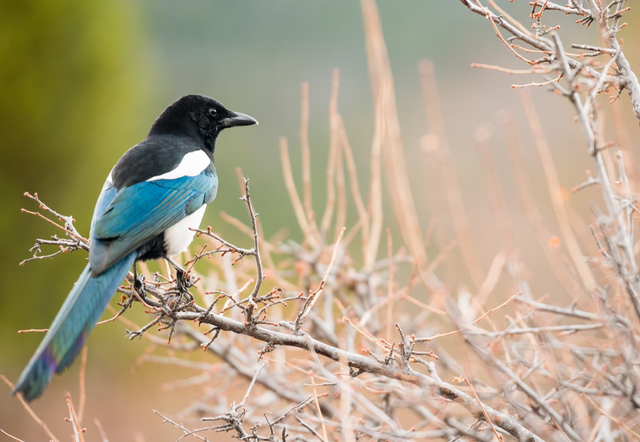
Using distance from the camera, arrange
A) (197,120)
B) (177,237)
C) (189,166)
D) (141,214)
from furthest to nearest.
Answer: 1. (197,120)
2. (189,166)
3. (177,237)
4. (141,214)

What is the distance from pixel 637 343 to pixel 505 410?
0.47 metres

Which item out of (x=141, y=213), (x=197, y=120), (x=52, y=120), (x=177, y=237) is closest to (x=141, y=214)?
(x=141, y=213)

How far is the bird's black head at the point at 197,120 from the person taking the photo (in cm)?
296

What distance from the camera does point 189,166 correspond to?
102 inches

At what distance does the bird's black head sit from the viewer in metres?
2.96

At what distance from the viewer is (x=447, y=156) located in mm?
2172

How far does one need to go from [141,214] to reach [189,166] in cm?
43

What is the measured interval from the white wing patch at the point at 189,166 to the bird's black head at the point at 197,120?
217mm

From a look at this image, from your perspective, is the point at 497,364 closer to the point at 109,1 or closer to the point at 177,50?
the point at 109,1

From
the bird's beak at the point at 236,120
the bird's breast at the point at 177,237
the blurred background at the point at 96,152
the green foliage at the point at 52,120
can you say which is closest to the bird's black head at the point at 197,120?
the bird's beak at the point at 236,120

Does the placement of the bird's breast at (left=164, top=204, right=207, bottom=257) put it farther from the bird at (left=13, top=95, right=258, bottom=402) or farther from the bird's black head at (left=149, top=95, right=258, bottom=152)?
the bird's black head at (left=149, top=95, right=258, bottom=152)

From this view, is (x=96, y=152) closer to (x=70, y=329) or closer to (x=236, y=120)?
(x=236, y=120)

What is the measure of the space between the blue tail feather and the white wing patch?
50 centimetres

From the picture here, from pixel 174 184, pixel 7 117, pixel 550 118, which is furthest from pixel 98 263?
pixel 550 118
